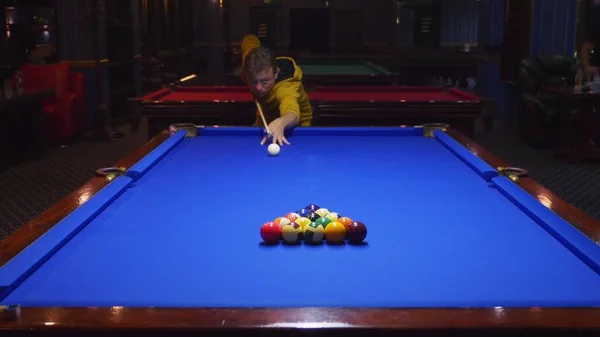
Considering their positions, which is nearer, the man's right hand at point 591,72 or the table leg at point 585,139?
the table leg at point 585,139

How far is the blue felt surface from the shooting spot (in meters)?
1.29

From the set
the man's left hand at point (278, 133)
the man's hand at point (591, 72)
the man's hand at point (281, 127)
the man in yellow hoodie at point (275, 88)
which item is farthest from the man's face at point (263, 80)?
the man's hand at point (591, 72)

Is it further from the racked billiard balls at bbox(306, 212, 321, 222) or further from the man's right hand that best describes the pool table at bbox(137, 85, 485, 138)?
the man's right hand

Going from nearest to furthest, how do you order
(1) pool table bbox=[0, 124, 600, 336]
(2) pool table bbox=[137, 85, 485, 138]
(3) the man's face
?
1. (1) pool table bbox=[0, 124, 600, 336]
2. (3) the man's face
3. (2) pool table bbox=[137, 85, 485, 138]

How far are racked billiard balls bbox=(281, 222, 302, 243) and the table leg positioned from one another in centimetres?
531

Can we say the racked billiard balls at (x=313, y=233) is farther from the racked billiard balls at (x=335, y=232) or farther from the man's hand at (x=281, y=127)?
the man's hand at (x=281, y=127)

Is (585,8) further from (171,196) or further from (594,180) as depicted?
(171,196)

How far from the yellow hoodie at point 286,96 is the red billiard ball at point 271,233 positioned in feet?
5.87

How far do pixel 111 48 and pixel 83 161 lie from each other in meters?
3.02

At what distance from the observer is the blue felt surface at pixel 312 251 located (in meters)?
1.29

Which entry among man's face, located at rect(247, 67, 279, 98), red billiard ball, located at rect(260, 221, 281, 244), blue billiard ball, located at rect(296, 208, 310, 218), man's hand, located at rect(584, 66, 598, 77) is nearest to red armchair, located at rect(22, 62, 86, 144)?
man's face, located at rect(247, 67, 279, 98)

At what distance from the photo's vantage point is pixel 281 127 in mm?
3127

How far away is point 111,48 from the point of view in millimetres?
8969

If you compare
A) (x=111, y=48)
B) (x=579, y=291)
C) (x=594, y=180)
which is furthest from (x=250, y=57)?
(x=111, y=48)
